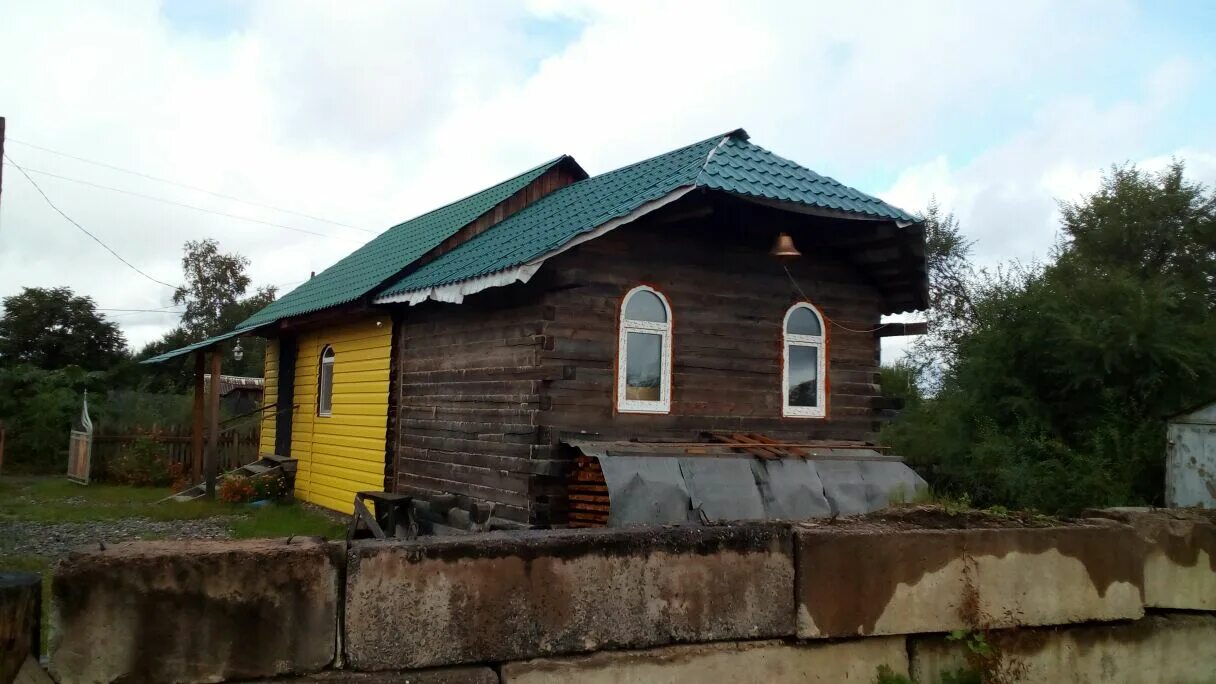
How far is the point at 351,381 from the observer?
47.7 feet

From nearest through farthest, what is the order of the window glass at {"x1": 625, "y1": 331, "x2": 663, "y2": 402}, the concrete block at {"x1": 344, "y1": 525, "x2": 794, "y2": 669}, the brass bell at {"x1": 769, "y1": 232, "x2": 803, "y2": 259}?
1. the concrete block at {"x1": 344, "y1": 525, "x2": 794, "y2": 669}
2. the brass bell at {"x1": 769, "y1": 232, "x2": 803, "y2": 259}
3. the window glass at {"x1": 625, "y1": 331, "x2": 663, "y2": 402}

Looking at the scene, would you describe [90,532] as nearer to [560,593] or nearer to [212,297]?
[560,593]

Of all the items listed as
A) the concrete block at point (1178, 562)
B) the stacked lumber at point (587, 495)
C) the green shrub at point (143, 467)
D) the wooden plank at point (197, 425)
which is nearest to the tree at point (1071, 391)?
the stacked lumber at point (587, 495)

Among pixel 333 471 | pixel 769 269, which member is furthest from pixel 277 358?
pixel 769 269

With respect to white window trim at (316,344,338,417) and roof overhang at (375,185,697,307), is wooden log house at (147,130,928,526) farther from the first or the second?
white window trim at (316,344,338,417)

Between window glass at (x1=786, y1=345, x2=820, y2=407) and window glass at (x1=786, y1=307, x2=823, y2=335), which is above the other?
window glass at (x1=786, y1=307, x2=823, y2=335)

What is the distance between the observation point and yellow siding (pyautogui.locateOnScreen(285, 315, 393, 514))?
1348cm

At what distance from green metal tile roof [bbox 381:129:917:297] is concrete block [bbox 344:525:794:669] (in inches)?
207

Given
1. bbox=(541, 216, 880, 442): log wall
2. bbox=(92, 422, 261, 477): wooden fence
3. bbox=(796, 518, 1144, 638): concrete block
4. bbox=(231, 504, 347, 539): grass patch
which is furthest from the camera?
bbox=(92, 422, 261, 477): wooden fence

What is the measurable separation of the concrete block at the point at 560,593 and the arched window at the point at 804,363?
7453 mm

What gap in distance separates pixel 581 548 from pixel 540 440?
5768 mm

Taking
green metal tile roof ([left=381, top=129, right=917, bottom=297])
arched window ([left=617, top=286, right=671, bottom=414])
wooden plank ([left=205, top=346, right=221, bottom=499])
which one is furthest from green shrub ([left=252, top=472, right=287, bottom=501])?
arched window ([left=617, top=286, right=671, bottom=414])

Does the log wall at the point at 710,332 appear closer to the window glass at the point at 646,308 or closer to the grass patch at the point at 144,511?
the window glass at the point at 646,308

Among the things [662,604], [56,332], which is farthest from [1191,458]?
[56,332]
